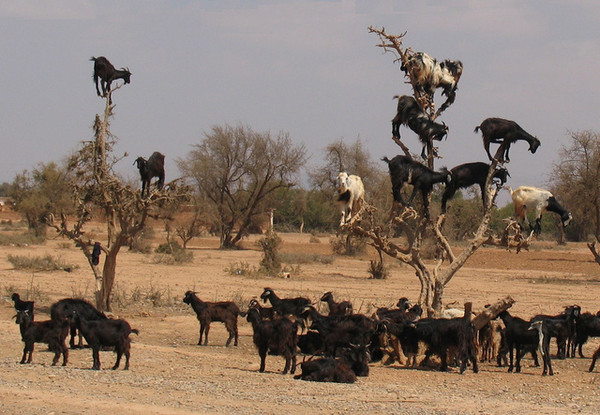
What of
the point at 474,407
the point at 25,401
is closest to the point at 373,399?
the point at 474,407

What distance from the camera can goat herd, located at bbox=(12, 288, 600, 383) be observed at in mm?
11359

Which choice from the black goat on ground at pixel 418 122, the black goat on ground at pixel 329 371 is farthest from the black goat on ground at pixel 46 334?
the black goat on ground at pixel 418 122

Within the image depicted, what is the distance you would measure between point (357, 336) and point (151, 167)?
6.16 metres

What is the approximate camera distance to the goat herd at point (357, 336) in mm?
11359

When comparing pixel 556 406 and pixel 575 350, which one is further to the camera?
pixel 575 350

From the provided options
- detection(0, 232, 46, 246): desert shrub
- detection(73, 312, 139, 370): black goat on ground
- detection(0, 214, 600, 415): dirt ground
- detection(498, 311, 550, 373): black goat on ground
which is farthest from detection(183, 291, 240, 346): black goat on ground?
detection(0, 232, 46, 246): desert shrub

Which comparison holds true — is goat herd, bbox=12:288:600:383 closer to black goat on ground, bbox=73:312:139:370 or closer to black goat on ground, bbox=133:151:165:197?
black goat on ground, bbox=73:312:139:370

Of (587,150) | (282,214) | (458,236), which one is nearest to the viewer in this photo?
(587,150)

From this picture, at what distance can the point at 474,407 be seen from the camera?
964 centimetres

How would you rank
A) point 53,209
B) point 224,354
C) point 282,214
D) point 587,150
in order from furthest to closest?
1. point 282,214
2. point 53,209
3. point 587,150
4. point 224,354

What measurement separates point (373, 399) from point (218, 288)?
540 inches

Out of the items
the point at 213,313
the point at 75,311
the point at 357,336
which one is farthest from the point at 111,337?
the point at 357,336

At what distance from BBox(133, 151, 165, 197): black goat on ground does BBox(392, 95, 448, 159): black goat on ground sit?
16.2 ft

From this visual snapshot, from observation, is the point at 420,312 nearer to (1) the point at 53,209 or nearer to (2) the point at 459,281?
(2) the point at 459,281
